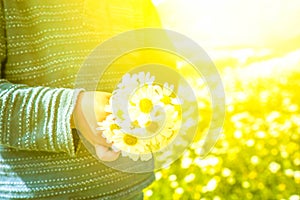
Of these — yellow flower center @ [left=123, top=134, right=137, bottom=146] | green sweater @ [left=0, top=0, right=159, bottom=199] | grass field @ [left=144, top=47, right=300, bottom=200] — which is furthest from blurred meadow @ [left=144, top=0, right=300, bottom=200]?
yellow flower center @ [left=123, top=134, right=137, bottom=146]

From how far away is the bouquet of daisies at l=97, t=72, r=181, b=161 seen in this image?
966 millimetres

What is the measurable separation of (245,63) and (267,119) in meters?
1.71

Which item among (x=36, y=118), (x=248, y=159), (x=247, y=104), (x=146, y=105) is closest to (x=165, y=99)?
(x=146, y=105)

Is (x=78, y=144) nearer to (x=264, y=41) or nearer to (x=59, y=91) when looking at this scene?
(x=59, y=91)

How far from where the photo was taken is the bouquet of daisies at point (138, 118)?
3.17 ft

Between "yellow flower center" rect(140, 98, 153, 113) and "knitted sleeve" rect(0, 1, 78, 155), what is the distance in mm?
138

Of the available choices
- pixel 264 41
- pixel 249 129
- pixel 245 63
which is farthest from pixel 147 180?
pixel 264 41

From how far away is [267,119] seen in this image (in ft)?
11.7

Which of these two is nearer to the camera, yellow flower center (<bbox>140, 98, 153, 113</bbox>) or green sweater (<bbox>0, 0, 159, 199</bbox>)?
yellow flower center (<bbox>140, 98, 153, 113</bbox>)

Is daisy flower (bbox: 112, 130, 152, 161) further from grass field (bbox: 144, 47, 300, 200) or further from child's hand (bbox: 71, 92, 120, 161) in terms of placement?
grass field (bbox: 144, 47, 300, 200)

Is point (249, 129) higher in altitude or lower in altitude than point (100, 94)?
lower

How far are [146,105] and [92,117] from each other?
0.35 feet

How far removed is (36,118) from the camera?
3.47 ft

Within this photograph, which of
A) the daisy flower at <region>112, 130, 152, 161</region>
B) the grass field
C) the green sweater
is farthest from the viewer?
the grass field
